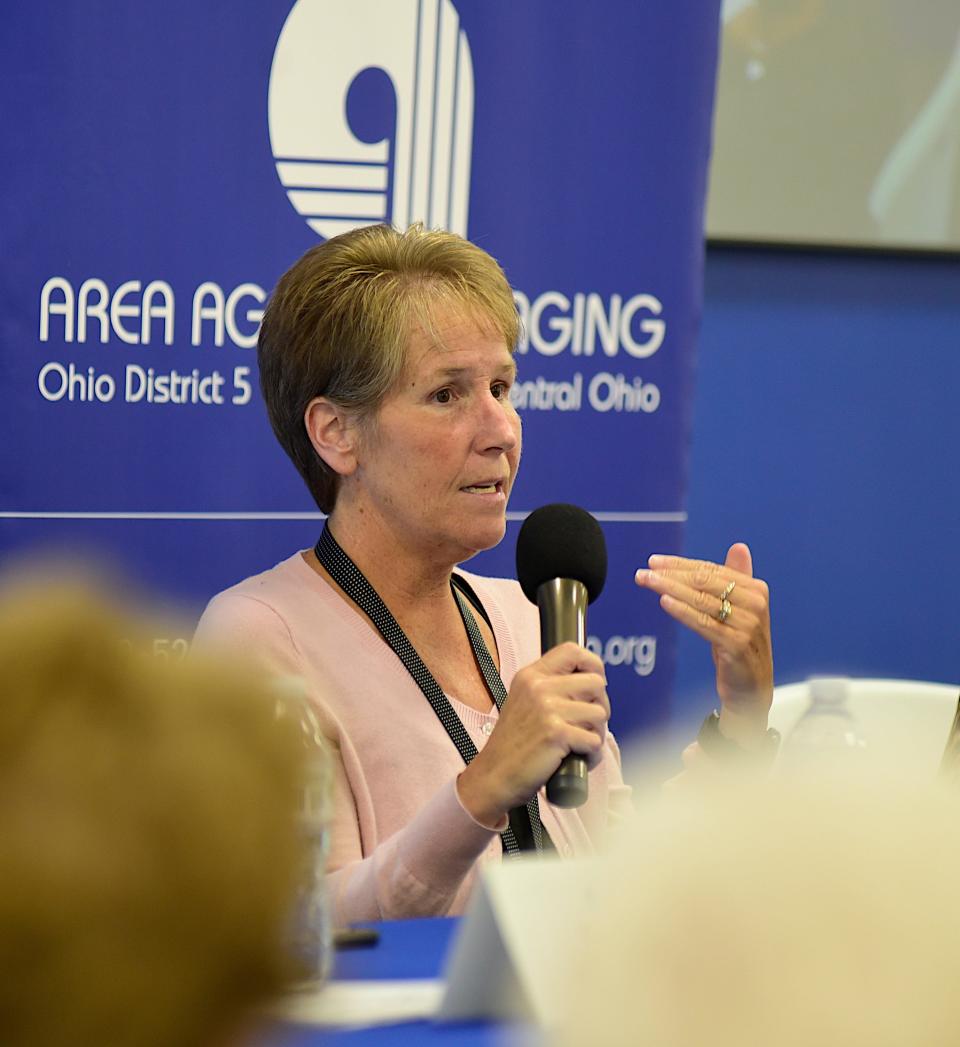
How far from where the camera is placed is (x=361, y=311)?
2.31 m

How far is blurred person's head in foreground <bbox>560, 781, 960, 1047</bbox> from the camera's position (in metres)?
0.43

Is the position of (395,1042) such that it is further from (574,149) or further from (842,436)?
(842,436)

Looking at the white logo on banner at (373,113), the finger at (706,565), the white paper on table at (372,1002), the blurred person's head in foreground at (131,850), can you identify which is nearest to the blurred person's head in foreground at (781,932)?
the blurred person's head in foreground at (131,850)

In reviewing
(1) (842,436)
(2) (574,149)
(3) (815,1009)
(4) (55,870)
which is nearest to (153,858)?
(4) (55,870)

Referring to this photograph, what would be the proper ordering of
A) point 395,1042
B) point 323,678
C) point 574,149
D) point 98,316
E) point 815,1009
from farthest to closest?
1. point 574,149
2. point 98,316
3. point 323,678
4. point 395,1042
5. point 815,1009

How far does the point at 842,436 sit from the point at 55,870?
4.04 m

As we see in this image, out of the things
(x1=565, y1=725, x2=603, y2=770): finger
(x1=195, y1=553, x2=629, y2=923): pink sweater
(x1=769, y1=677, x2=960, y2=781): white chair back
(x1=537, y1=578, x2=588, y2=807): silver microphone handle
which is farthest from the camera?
(x1=769, y1=677, x2=960, y2=781): white chair back

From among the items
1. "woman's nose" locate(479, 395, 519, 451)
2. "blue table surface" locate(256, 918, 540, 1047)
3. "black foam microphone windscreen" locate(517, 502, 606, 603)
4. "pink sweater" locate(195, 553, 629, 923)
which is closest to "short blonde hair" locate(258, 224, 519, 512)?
"woman's nose" locate(479, 395, 519, 451)

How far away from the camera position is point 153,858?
1.57ft

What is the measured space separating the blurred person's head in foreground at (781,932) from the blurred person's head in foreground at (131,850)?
110mm

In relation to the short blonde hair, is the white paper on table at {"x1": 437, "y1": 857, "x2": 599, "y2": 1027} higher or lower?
lower

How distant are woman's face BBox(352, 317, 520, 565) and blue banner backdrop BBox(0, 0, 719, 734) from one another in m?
0.67

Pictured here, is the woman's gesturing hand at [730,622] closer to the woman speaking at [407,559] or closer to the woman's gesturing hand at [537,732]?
the woman speaking at [407,559]

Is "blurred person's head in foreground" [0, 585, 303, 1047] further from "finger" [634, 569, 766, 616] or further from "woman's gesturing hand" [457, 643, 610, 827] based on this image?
"finger" [634, 569, 766, 616]
